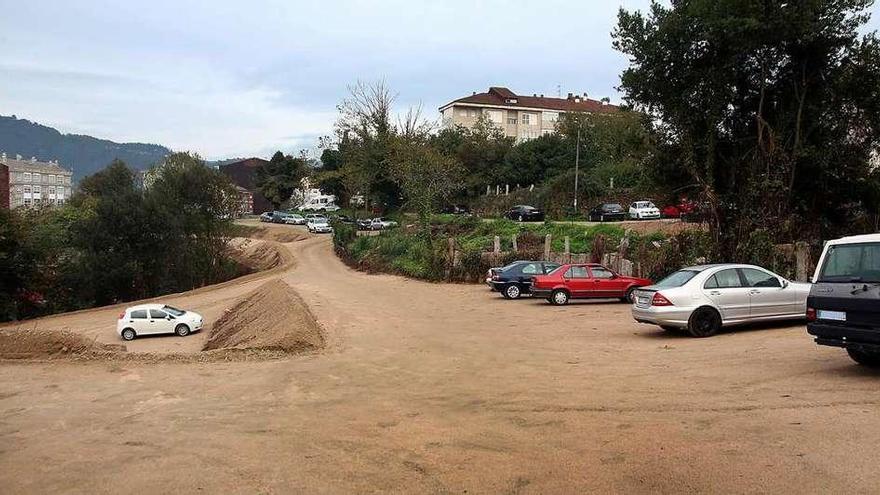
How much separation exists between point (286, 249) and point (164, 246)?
13.7m

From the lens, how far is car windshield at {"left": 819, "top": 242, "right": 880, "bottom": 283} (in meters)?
8.95

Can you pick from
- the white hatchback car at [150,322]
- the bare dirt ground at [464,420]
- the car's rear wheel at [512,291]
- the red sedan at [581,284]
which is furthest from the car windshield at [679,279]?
the white hatchback car at [150,322]

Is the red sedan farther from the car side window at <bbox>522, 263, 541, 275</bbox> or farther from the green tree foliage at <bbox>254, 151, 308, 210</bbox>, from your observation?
the green tree foliage at <bbox>254, 151, 308, 210</bbox>

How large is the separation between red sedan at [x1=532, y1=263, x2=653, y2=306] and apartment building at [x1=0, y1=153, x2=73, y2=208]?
11969 cm

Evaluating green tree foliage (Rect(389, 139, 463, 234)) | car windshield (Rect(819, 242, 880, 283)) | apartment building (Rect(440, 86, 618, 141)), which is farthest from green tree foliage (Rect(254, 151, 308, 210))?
car windshield (Rect(819, 242, 880, 283))

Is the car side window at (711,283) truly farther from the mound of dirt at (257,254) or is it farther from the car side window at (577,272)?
the mound of dirt at (257,254)

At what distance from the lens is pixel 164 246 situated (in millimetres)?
48094

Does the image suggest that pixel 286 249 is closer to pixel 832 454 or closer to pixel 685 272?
pixel 685 272

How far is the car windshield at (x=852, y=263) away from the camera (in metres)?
8.95

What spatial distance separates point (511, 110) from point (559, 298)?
8586 cm

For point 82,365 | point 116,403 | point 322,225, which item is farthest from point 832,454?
point 322,225

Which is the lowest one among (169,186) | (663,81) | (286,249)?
(286,249)

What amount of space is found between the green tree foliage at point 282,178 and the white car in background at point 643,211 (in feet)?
195

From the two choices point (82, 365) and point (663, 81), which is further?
point (663, 81)
